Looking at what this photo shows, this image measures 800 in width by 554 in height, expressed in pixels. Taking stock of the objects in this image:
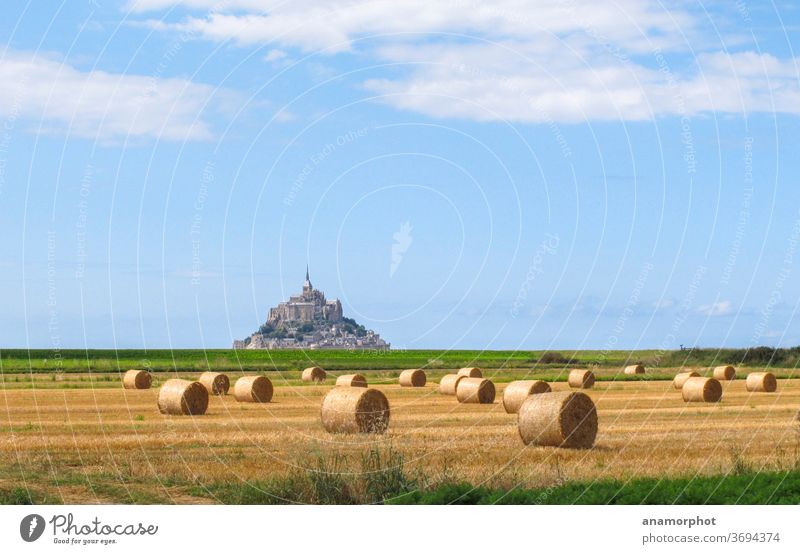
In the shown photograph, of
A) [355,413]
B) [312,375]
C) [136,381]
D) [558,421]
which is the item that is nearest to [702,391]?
[558,421]

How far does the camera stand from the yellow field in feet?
58.6

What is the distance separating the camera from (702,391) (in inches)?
1665

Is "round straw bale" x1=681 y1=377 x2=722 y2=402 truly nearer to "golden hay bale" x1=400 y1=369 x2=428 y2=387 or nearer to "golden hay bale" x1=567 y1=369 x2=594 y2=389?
"golden hay bale" x1=567 y1=369 x2=594 y2=389

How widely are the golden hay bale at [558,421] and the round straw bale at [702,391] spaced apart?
19114 millimetres

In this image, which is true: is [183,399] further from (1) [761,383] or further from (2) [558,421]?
(1) [761,383]

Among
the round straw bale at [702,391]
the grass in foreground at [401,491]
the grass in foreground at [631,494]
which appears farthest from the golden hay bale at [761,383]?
the grass in foreground at [631,494]

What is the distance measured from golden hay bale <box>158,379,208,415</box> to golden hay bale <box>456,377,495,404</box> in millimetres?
11917

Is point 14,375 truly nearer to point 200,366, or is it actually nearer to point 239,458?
point 200,366

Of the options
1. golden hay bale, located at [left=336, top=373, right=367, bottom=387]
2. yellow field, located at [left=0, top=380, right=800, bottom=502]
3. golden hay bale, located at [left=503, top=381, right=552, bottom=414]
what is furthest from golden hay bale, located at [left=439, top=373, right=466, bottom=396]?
golden hay bale, located at [left=503, top=381, right=552, bottom=414]

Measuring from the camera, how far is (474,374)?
177 ft

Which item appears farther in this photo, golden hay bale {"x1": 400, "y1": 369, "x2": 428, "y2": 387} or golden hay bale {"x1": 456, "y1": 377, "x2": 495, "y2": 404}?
golden hay bale {"x1": 400, "y1": 369, "x2": 428, "y2": 387}

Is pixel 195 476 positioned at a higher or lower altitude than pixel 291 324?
lower
